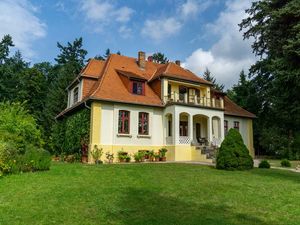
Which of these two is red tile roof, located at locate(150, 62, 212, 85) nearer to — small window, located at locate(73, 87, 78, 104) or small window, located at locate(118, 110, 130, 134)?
small window, located at locate(118, 110, 130, 134)

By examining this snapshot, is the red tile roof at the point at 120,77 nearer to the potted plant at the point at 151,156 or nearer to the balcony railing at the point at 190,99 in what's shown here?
the balcony railing at the point at 190,99

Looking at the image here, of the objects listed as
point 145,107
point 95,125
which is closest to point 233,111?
point 145,107

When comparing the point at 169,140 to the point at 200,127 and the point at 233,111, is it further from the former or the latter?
the point at 233,111

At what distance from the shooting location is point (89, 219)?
6.55 metres

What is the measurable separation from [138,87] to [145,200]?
17.0 m

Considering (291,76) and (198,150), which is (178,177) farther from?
(198,150)

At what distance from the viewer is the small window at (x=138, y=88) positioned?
24333 millimetres

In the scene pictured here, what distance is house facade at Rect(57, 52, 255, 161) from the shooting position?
72.7 ft

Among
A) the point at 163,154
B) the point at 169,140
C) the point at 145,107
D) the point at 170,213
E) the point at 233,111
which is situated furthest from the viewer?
the point at 233,111

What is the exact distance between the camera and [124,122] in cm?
2291

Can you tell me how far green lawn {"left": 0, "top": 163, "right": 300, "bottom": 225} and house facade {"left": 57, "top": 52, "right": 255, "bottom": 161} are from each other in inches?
405

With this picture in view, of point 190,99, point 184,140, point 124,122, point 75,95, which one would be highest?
point 75,95

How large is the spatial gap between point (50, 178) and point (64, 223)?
18.0 ft

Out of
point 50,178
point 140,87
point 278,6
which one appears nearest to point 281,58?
point 278,6
